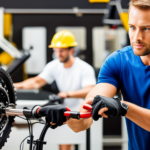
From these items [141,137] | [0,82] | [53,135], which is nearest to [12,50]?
[53,135]

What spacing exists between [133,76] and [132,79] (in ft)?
0.05

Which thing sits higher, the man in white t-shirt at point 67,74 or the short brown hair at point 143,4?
the short brown hair at point 143,4

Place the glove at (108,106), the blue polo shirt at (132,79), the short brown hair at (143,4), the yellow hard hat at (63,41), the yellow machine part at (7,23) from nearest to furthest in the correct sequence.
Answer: the glove at (108,106), the short brown hair at (143,4), the blue polo shirt at (132,79), the yellow hard hat at (63,41), the yellow machine part at (7,23)

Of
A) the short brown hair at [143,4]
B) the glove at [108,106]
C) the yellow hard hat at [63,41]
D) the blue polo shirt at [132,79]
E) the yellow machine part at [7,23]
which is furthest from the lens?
the yellow machine part at [7,23]

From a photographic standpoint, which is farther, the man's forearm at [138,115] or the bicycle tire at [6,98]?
the bicycle tire at [6,98]

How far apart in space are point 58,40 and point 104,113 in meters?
1.97

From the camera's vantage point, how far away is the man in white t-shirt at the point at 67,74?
8.18 feet

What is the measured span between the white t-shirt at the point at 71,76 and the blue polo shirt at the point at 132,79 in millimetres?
1338

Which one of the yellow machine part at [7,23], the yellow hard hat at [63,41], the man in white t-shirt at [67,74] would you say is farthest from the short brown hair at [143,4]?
the yellow machine part at [7,23]

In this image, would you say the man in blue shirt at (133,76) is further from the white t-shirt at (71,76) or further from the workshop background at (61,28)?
the workshop background at (61,28)

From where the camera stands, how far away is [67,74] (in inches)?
101

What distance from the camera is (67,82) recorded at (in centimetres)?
258

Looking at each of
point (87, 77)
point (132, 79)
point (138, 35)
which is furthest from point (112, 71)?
point (87, 77)

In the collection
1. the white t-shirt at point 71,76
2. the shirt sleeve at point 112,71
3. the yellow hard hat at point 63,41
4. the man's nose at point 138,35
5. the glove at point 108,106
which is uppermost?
the man's nose at point 138,35
